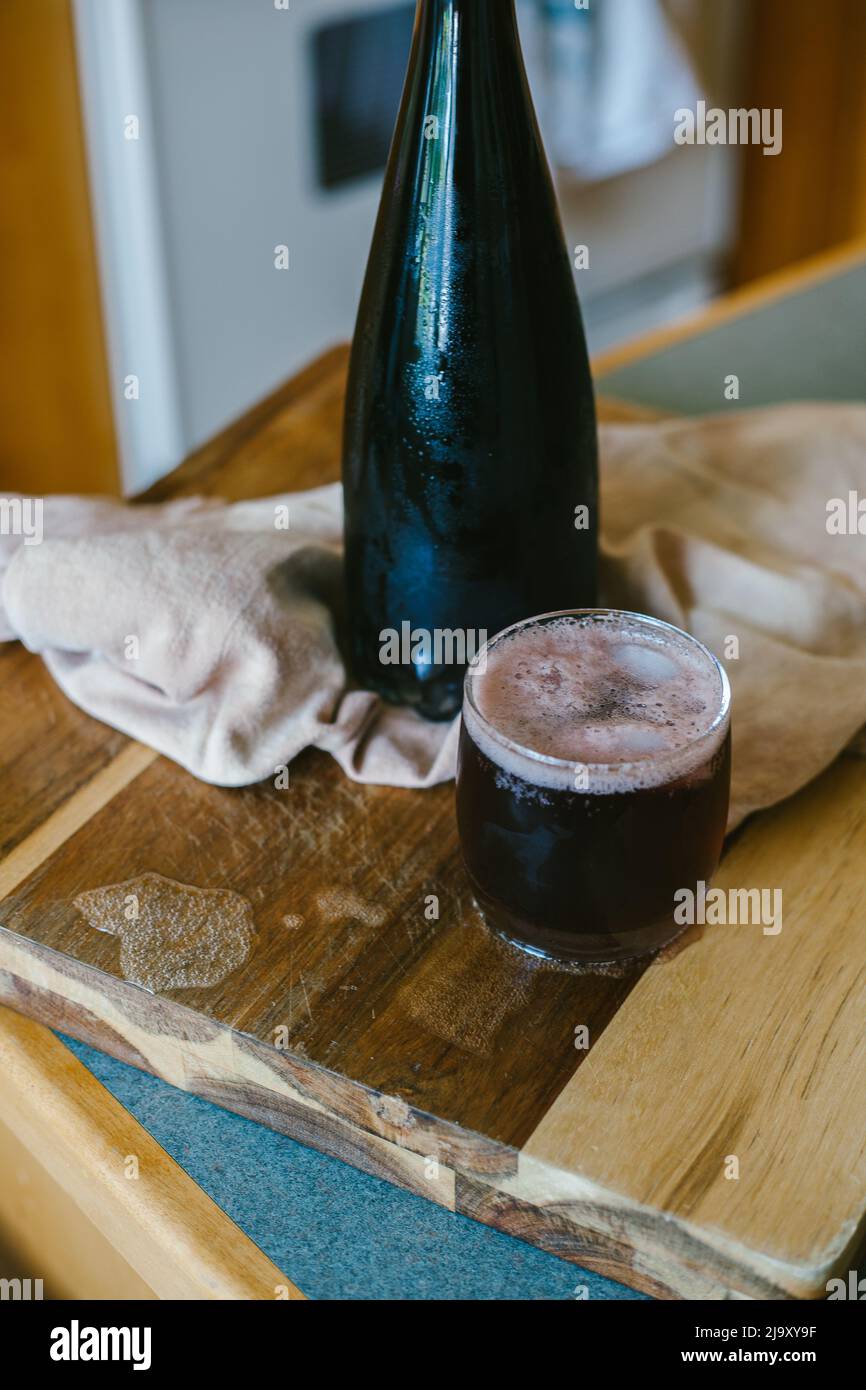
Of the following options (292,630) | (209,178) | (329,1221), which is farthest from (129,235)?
(329,1221)

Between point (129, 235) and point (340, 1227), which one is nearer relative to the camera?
point (340, 1227)

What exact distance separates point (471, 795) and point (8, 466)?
163 centimetres

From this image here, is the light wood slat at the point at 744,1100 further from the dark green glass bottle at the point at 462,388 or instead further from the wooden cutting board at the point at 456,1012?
the dark green glass bottle at the point at 462,388

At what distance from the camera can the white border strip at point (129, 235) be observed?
1.94m

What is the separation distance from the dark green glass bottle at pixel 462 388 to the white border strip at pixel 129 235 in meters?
1.14

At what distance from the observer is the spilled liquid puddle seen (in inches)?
27.2

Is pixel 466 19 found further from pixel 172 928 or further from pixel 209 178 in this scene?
pixel 209 178

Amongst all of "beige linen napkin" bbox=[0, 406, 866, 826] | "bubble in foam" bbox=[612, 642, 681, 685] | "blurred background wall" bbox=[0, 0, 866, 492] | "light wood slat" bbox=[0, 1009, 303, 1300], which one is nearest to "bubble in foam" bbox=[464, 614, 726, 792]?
"bubble in foam" bbox=[612, 642, 681, 685]

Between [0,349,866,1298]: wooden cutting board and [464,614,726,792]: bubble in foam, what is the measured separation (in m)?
0.12

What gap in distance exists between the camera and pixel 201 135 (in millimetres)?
2061

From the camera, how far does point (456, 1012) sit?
670 millimetres

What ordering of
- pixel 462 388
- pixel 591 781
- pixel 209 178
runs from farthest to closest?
pixel 209 178
pixel 462 388
pixel 591 781

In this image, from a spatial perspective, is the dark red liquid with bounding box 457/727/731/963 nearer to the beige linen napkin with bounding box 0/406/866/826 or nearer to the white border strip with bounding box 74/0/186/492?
the beige linen napkin with bounding box 0/406/866/826

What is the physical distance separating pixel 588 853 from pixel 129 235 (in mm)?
1747
